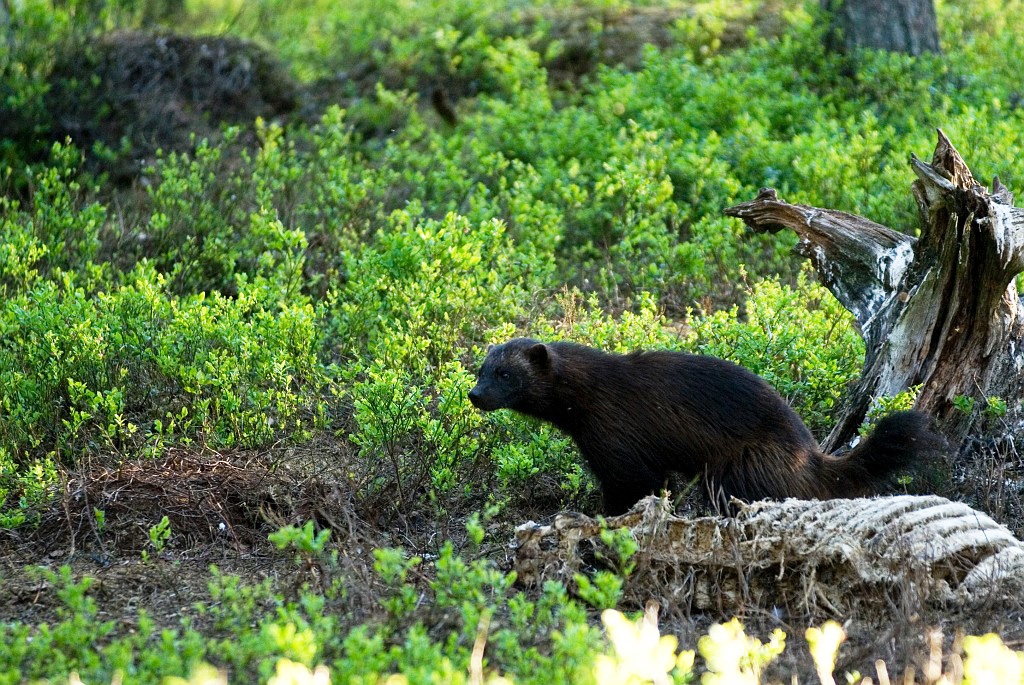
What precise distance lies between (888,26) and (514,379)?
24.2ft

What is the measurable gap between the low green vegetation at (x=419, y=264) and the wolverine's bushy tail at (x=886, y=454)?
3.38ft

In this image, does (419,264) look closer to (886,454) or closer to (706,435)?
(706,435)

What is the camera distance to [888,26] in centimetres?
1155

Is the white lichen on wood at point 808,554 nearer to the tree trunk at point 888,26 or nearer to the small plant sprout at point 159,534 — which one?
the small plant sprout at point 159,534

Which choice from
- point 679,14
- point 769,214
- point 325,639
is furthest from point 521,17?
point 325,639

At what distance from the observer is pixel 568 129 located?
10.6m

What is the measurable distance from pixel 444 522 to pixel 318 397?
154 centimetres

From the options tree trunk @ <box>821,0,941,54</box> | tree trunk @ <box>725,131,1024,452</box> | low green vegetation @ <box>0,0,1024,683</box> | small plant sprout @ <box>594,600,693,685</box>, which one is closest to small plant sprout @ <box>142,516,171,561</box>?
low green vegetation @ <box>0,0,1024,683</box>

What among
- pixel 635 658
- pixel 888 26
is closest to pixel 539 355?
pixel 635 658

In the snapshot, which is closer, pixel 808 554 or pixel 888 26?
pixel 808 554

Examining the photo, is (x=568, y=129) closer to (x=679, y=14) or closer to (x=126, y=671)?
(x=679, y=14)

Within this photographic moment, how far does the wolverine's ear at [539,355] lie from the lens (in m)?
5.94

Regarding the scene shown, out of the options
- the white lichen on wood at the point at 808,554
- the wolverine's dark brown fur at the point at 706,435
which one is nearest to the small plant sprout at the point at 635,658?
the white lichen on wood at the point at 808,554

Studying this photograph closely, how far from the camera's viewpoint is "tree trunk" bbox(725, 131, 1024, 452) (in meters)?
5.67
